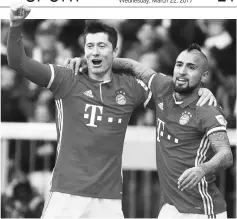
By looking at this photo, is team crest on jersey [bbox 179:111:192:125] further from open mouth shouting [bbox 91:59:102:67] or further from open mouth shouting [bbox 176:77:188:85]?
open mouth shouting [bbox 91:59:102:67]

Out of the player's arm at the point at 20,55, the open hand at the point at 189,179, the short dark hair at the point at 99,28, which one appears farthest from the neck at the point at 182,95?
the player's arm at the point at 20,55

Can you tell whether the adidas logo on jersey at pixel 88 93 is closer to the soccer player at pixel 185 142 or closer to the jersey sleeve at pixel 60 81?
the jersey sleeve at pixel 60 81

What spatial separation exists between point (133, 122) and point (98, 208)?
105 inches

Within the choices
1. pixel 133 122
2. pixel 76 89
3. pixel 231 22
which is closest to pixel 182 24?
pixel 231 22

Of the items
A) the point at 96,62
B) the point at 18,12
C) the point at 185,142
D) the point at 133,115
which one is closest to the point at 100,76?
the point at 96,62

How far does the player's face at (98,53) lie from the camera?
23.4 feet

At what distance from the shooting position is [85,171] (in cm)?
702

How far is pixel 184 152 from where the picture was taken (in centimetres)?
725

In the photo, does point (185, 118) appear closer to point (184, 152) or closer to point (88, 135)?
point (184, 152)

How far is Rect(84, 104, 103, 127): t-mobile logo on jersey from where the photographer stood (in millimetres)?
7062

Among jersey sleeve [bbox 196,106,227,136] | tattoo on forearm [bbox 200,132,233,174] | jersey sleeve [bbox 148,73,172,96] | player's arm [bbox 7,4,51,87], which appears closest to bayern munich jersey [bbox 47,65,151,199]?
player's arm [bbox 7,4,51,87]

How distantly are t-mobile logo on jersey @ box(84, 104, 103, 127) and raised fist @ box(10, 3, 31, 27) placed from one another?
975 mm

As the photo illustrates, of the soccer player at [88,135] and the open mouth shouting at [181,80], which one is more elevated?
the open mouth shouting at [181,80]

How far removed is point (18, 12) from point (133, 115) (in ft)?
10.8
